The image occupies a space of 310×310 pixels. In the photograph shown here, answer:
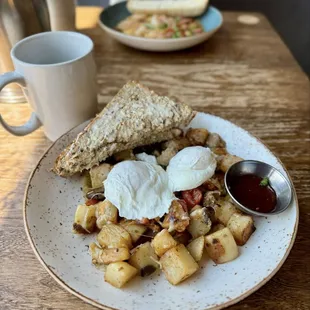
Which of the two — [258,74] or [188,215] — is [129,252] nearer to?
[188,215]

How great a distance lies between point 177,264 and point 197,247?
98 mm

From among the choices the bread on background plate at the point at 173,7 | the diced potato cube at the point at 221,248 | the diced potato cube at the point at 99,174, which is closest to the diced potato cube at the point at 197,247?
the diced potato cube at the point at 221,248

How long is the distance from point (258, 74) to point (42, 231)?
1.50 m

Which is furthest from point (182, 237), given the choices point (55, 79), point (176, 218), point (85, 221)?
point (55, 79)

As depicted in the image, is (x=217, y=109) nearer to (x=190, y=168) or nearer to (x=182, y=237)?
(x=190, y=168)

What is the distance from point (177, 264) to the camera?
108 cm

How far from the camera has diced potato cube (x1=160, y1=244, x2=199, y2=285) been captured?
1.07 meters

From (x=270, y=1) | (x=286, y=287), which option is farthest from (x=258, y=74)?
(x=270, y=1)

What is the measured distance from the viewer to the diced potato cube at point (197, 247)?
45.0 inches

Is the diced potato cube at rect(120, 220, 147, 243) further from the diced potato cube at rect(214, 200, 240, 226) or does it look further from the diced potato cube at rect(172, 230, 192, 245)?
the diced potato cube at rect(214, 200, 240, 226)

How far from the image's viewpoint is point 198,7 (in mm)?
2451

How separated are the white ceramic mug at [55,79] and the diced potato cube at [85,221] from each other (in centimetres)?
49

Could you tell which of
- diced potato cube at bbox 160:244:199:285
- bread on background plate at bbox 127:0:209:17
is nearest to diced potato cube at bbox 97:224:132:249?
diced potato cube at bbox 160:244:199:285

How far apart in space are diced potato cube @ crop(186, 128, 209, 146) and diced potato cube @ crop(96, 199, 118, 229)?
0.46 m
